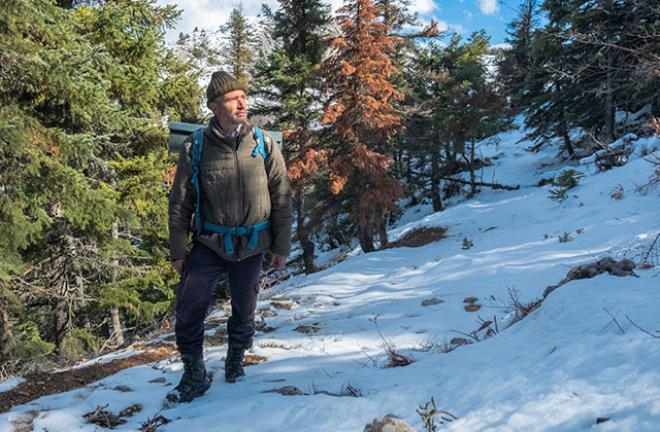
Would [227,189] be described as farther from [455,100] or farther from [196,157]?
[455,100]

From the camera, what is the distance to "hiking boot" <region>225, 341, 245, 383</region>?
12.1 feet

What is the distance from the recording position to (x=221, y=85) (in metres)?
3.23

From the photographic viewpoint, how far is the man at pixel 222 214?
3236 mm

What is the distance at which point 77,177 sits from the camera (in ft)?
27.5

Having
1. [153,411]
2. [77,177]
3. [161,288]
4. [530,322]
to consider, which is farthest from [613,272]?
[161,288]

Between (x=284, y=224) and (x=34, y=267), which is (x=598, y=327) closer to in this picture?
(x=284, y=224)

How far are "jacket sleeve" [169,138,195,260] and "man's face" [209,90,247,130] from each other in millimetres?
308

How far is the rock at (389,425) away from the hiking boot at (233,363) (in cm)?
185

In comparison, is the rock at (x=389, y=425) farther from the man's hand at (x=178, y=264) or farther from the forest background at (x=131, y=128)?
the forest background at (x=131, y=128)

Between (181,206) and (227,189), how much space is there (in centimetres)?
39

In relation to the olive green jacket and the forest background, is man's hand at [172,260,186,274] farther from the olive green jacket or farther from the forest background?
the forest background

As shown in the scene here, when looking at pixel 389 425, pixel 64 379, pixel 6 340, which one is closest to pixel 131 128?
pixel 6 340

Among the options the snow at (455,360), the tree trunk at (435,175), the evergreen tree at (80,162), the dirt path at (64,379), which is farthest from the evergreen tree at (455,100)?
the dirt path at (64,379)

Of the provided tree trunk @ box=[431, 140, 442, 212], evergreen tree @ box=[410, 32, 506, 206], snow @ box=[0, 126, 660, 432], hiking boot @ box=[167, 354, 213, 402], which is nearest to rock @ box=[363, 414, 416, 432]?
snow @ box=[0, 126, 660, 432]
